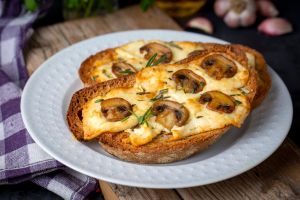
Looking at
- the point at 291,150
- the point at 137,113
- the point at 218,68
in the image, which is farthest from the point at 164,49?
the point at 291,150

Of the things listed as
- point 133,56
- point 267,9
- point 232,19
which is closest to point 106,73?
point 133,56

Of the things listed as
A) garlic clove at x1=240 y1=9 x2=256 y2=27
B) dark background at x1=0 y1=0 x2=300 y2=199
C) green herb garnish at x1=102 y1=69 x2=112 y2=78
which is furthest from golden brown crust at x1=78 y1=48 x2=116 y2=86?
garlic clove at x1=240 y1=9 x2=256 y2=27

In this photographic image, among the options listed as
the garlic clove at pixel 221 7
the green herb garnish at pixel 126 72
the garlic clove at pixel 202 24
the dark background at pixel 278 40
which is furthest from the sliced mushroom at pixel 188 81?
the garlic clove at pixel 221 7

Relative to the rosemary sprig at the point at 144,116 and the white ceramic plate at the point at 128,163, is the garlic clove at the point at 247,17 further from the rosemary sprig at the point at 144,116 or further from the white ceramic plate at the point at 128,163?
the rosemary sprig at the point at 144,116

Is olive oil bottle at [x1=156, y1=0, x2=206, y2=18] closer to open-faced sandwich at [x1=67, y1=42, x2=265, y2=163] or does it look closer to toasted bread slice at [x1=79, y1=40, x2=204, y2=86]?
toasted bread slice at [x1=79, y1=40, x2=204, y2=86]

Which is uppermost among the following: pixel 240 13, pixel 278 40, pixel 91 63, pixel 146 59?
pixel 146 59

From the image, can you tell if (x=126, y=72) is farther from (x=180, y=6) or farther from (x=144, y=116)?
(x=180, y=6)
